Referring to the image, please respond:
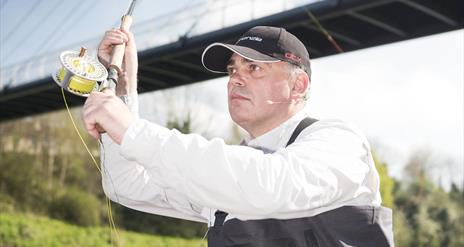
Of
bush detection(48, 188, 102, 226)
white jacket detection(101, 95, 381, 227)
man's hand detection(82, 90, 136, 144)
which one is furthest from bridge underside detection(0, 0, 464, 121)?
bush detection(48, 188, 102, 226)

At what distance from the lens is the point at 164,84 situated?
20.1 metres

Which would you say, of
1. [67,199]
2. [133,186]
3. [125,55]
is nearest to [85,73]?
[125,55]

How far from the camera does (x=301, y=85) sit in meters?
2.17

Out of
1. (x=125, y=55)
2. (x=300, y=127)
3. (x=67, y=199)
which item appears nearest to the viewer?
(x=300, y=127)

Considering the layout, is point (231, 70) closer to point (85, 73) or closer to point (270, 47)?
point (270, 47)

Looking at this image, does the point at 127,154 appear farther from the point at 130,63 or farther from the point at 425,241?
the point at 425,241

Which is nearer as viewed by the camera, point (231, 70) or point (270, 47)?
point (270, 47)

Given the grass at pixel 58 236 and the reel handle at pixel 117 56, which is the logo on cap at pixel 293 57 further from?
the grass at pixel 58 236

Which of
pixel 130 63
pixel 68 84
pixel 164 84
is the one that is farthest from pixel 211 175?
pixel 164 84

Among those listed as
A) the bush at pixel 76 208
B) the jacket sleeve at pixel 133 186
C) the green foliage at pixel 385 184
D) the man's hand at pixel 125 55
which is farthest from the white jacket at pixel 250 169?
the green foliage at pixel 385 184

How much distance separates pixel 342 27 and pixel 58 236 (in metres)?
23.5

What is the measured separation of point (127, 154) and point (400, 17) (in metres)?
12.2

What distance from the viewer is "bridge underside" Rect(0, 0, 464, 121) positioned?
1223cm

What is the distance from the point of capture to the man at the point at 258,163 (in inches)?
62.1
